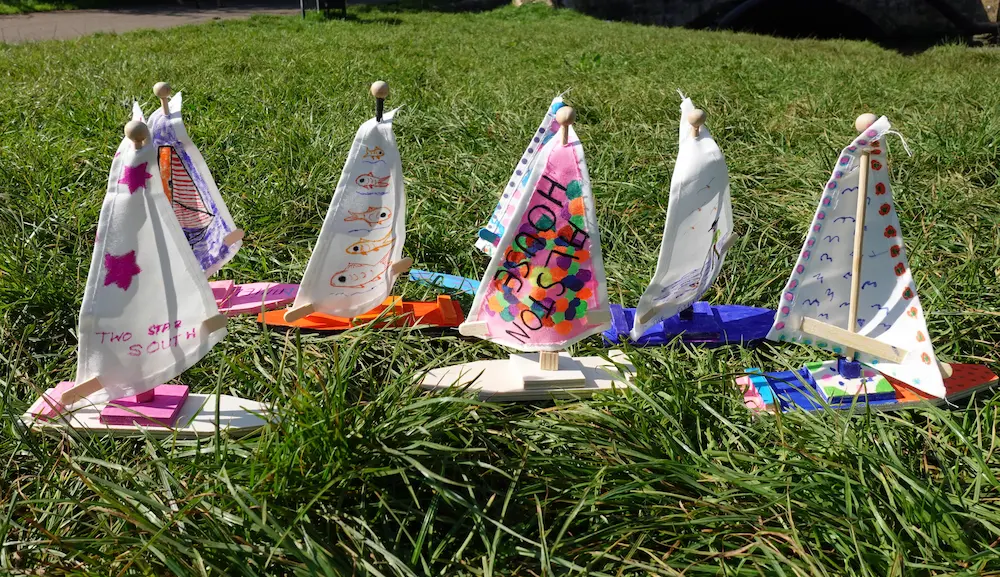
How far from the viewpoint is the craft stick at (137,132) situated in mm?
1415

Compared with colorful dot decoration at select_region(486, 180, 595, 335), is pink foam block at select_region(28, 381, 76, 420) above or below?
below

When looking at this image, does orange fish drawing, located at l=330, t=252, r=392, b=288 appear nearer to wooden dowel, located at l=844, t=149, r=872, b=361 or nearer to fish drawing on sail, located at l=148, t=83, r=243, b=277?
fish drawing on sail, located at l=148, t=83, r=243, b=277

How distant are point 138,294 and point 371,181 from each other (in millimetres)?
607

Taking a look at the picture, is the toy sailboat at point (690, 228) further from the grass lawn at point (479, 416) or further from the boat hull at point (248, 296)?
the boat hull at point (248, 296)

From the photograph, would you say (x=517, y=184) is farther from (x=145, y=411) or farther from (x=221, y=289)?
(x=145, y=411)

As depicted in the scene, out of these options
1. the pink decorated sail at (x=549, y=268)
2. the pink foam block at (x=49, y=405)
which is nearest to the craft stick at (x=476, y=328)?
the pink decorated sail at (x=549, y=268)

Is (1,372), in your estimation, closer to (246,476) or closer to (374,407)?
(246,476)

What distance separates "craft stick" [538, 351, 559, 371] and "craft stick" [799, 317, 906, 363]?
61cm

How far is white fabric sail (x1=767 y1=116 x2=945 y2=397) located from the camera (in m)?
1.66

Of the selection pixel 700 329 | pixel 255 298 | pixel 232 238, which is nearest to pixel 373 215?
pixel 232 238

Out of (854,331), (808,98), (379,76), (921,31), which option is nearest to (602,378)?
(854,331)

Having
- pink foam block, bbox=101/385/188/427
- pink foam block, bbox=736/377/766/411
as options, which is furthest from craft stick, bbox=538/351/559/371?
pink foam block, bbox=101/385/188/427

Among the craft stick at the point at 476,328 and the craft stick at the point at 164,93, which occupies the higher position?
the craft stick at the point at 164,93

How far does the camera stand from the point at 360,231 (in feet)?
6.03
